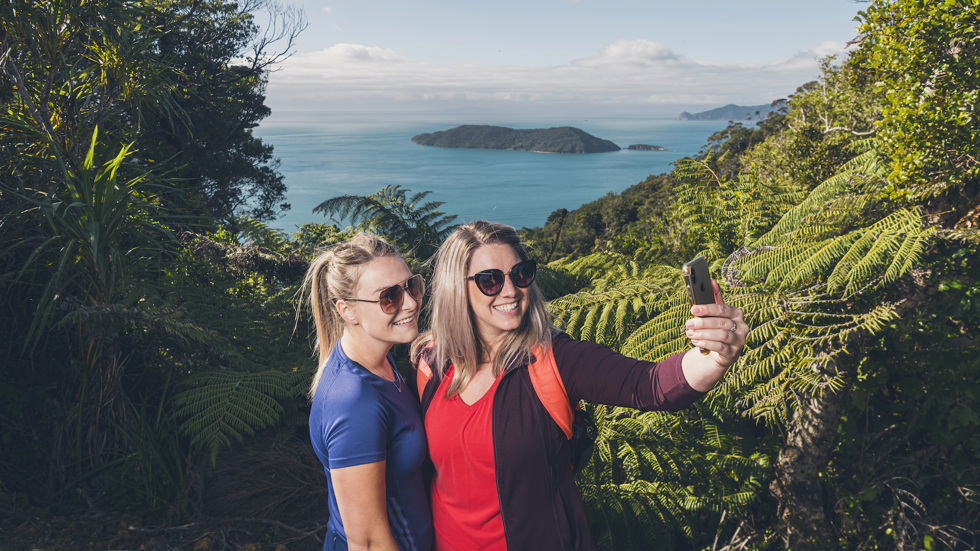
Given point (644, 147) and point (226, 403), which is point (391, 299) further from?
point (644, 147)

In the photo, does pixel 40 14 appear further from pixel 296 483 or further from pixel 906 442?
pixel 906 442

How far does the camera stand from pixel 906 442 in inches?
128

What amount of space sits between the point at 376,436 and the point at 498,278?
25.6 inches

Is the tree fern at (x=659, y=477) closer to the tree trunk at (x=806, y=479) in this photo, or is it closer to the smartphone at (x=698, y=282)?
the tree trunk at (x=806, y=479)

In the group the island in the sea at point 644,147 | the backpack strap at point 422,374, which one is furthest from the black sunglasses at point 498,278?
the island in the sea at point 644,147

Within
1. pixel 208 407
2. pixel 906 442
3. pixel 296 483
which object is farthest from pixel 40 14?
pixel 906 442

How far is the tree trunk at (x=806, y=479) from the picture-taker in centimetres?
299

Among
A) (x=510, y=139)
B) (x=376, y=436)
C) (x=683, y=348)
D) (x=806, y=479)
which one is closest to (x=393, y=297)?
(x=376, y=436)

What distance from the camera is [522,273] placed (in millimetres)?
1743

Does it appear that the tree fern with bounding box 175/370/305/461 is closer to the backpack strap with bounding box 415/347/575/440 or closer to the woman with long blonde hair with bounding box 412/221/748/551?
the woman with long blonde hair with bounding box 412/221/748/551

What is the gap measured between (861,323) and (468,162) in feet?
146

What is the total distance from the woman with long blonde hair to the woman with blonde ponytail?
0.10 metres

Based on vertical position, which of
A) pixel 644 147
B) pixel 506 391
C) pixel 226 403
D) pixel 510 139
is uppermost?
pixel 510 139

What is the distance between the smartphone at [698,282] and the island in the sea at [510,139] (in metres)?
62.5
